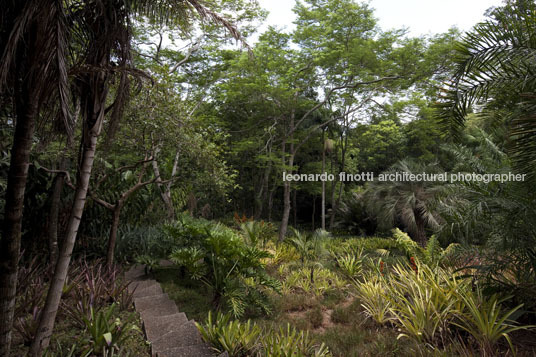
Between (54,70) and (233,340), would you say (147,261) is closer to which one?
(233,340)

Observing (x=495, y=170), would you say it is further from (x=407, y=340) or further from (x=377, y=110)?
(x=377, y=110)

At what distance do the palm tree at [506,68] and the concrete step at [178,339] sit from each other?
13.7 feet

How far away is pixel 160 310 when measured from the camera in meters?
4.02

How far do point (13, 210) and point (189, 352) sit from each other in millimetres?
2153

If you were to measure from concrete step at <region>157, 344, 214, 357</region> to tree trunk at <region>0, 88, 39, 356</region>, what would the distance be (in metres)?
1.33

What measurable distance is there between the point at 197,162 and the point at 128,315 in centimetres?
280

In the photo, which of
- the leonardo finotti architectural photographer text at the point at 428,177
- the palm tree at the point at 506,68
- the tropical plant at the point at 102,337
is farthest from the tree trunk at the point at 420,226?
the tropical plant at the point at 102,337

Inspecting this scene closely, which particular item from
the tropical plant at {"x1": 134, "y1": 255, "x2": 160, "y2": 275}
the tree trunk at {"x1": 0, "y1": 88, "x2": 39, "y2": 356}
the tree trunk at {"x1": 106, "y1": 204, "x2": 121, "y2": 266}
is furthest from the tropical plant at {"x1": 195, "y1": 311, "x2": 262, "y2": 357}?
the tropical plant at {"x1": 134, "y1": 255, "x2": 160, "y2": 275}

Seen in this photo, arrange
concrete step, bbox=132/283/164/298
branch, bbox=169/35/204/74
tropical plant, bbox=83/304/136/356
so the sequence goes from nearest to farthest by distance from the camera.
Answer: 1. tropical plant, bbox=83/304/136/356
2. concrete step, bbox=132/283/164/298
3. branch, bbox=169/35/204/74

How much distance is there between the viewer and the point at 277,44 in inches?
424

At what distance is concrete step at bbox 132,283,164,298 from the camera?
460 cm

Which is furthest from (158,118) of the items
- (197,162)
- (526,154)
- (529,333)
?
(529,333)

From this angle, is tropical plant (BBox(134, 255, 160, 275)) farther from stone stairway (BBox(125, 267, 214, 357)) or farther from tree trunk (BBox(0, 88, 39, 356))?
tree trunk (BBox(0, 88, 39, 356))

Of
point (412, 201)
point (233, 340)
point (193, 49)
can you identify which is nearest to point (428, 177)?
point (412, 201)
